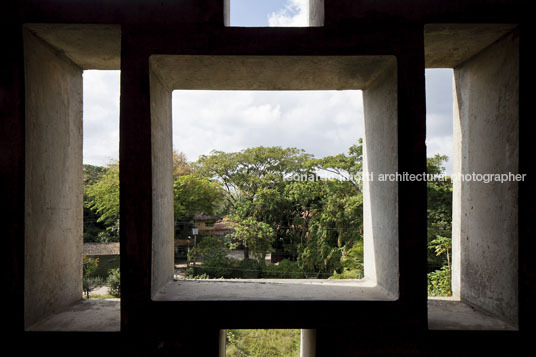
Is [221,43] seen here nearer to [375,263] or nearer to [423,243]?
[423,243]

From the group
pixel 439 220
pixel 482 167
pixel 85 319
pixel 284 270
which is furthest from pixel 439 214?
pixel 85 319

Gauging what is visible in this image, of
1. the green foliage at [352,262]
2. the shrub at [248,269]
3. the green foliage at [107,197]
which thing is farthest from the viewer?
the green foliage at [107,197]

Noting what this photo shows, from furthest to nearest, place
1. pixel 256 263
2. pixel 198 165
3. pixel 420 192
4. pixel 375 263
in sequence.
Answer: pixel 198 165 < pixel 256 263 < pixel 375 263 < pixel 420 192

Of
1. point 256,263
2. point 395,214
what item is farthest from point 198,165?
point 395,214

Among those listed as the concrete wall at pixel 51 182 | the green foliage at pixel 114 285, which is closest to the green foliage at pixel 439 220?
the concrete wall at pixel 51 182

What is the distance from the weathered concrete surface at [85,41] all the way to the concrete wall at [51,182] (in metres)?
0.10

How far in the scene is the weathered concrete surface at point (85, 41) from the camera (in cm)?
224

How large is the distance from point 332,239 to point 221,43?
913 centimetres

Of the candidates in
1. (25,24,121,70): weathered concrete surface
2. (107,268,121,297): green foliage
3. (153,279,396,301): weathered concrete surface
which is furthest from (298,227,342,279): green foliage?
(25,24,121,70): weathered concrete surface

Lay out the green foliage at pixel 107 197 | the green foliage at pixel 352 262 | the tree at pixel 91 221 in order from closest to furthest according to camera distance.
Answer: the green foliage at pixel 352 262 → the green foliage at pixel 107 197 → the tree at pixel 91 221

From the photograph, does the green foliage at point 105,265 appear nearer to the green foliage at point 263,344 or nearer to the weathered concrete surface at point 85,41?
the green foliage at point 263,344

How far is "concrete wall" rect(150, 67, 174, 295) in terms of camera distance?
7.69 ft

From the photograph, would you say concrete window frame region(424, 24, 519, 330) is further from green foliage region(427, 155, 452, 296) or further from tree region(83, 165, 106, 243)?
tree region(83, 165, 106, 243)

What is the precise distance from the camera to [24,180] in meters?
2.22
